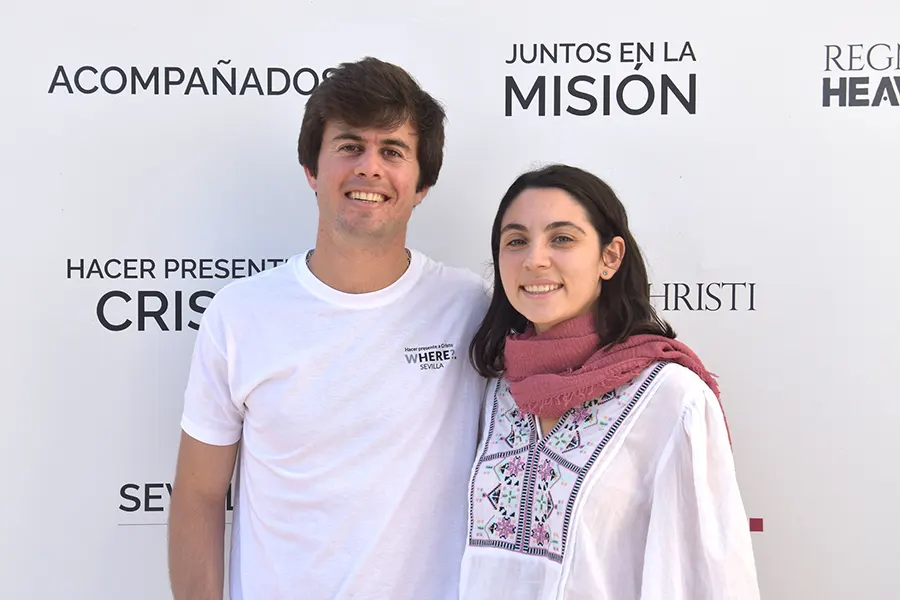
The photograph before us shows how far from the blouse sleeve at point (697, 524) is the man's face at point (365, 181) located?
0.76 m

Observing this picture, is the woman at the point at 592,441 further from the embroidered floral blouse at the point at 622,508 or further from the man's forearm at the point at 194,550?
the man's forearm at the point at 194,550

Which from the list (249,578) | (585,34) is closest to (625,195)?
(585,34)

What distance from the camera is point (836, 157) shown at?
6.23 ft

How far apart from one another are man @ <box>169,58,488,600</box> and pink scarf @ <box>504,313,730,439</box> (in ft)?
0.72

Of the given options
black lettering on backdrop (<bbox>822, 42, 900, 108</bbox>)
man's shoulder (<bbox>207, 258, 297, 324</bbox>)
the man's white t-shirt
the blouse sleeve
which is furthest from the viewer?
black lettering on backdrop (<bbox>822, 42, 900, 108</bbox>)

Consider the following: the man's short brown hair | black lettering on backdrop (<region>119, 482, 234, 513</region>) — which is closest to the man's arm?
black lettering on backdrop (<region>119, 482, 234, 513</region>)

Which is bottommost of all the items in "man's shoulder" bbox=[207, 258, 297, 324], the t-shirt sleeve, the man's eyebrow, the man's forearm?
the man's forearm

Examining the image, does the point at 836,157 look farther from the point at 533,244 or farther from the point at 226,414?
the point at 226,414

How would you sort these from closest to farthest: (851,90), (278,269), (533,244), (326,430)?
1. (533,244)
2. (326,430)
3. (278,269)
4. (851,90)

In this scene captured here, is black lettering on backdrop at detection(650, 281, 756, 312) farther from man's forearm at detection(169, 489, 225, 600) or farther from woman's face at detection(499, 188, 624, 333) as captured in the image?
man's forearm at detection(169, 489, 225, 600)

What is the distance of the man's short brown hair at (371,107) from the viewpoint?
1594 millimetres

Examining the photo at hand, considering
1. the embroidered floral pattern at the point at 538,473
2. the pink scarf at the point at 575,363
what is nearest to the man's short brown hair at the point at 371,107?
the pink scarf at the point at 575,363

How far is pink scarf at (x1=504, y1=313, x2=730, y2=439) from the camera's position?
4.49 feet

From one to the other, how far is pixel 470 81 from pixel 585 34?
33 cm
